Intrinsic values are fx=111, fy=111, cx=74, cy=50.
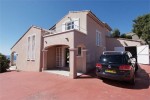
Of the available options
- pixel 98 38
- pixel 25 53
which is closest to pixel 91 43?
pixel 98 38

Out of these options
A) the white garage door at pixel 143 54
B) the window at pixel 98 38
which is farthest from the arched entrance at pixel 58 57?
the white garage door at pixel 143 54

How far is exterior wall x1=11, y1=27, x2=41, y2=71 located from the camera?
40.5ft

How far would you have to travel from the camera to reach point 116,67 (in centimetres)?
663

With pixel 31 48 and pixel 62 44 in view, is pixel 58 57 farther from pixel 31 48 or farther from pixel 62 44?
pixel 62 44

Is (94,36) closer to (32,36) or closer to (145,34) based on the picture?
(32,36)

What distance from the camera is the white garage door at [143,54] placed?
1466 centimetres

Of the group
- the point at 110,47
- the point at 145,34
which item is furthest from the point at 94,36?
the point at 145,34

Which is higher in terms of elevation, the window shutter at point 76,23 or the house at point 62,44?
the window shutter at point 76,23

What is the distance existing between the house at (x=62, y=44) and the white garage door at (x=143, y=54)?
18.6 feet

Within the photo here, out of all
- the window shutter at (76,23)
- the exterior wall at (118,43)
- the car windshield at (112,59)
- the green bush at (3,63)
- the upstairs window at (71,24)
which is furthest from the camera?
the exterior wall at (118,43)

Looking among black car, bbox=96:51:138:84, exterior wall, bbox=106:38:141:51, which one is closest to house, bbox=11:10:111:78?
black car, bbox=96:51:138:84

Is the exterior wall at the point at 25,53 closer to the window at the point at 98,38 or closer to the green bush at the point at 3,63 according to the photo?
the green bush at the point at 3,63

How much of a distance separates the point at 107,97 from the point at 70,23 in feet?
32.0

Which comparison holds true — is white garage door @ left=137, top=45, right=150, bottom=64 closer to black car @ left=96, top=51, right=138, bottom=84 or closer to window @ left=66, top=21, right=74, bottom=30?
black car @ left=96, top=51, right=138, bottom=84
